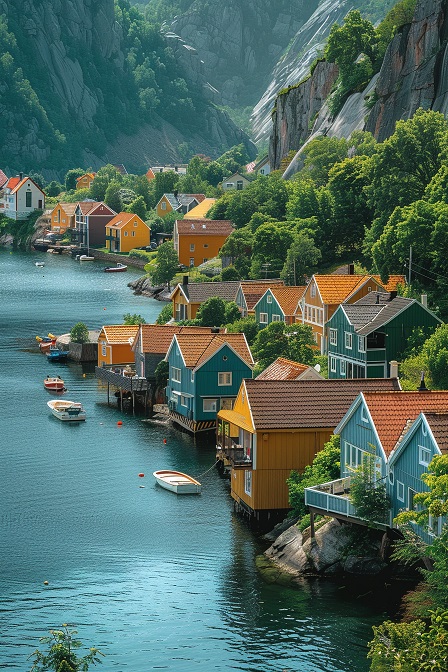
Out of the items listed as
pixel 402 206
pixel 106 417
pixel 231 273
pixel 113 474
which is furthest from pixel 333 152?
pixel 113 474

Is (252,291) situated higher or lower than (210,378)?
higher

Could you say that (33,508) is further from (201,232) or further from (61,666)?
(201,232)

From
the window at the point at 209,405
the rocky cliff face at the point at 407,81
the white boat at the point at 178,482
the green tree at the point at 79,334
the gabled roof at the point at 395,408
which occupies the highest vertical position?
the rocky cliff face at the point at 407,81

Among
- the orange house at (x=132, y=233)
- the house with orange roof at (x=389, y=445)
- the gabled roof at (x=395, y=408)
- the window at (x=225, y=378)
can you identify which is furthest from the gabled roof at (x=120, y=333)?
the orange house at (x=132, y=233)

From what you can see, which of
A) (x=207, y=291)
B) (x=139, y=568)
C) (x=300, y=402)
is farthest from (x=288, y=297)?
(x=139, y=568)

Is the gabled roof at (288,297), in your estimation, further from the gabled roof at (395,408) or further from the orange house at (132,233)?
the orange house at (132,233)

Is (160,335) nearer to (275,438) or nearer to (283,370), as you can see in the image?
(283,370)

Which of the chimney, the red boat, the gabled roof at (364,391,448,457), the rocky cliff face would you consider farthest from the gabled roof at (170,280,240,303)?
the gabled roof at (364,391,448,457)
